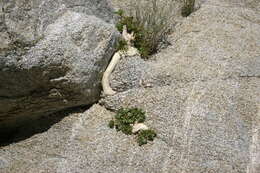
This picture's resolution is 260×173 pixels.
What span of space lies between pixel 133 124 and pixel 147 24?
1770 mm

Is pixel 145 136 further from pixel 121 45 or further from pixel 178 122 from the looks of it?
pixel 121 45

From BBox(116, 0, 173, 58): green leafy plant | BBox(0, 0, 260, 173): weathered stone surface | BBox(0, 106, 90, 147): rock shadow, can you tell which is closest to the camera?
BBox(0, 0, 260, 173): weathered stone surface

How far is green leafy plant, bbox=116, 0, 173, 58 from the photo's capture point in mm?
5523

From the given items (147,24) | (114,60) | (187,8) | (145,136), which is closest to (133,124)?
(145,136)

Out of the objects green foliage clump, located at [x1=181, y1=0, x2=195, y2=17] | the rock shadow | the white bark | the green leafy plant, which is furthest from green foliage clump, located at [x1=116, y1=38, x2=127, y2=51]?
green foliage clump, located at [x1=181, y1=0, x2=195, y2=17]

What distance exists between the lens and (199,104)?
4.72 meters

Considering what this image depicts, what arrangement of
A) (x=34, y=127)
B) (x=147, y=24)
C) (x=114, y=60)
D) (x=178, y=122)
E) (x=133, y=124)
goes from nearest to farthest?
(x=178, y=122)
(x=133, y=124)
(x=34, y=127)
(x=114, y=60)
(x=147, y=24)

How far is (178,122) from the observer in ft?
15.2

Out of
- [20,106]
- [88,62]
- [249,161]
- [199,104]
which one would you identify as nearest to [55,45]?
[88,62]

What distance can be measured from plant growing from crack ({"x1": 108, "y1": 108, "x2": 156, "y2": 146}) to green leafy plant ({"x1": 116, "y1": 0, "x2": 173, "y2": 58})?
101cm

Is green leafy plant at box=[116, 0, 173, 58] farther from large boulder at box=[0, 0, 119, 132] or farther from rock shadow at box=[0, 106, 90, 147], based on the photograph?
rock shadow at box=[0, 106, 90, 147]

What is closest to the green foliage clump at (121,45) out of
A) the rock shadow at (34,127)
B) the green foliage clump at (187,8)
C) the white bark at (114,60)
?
the white bark at (114,60)

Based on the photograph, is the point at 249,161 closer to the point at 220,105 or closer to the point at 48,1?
the point at 220,105

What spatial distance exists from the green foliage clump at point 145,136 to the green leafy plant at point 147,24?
1.29 m
